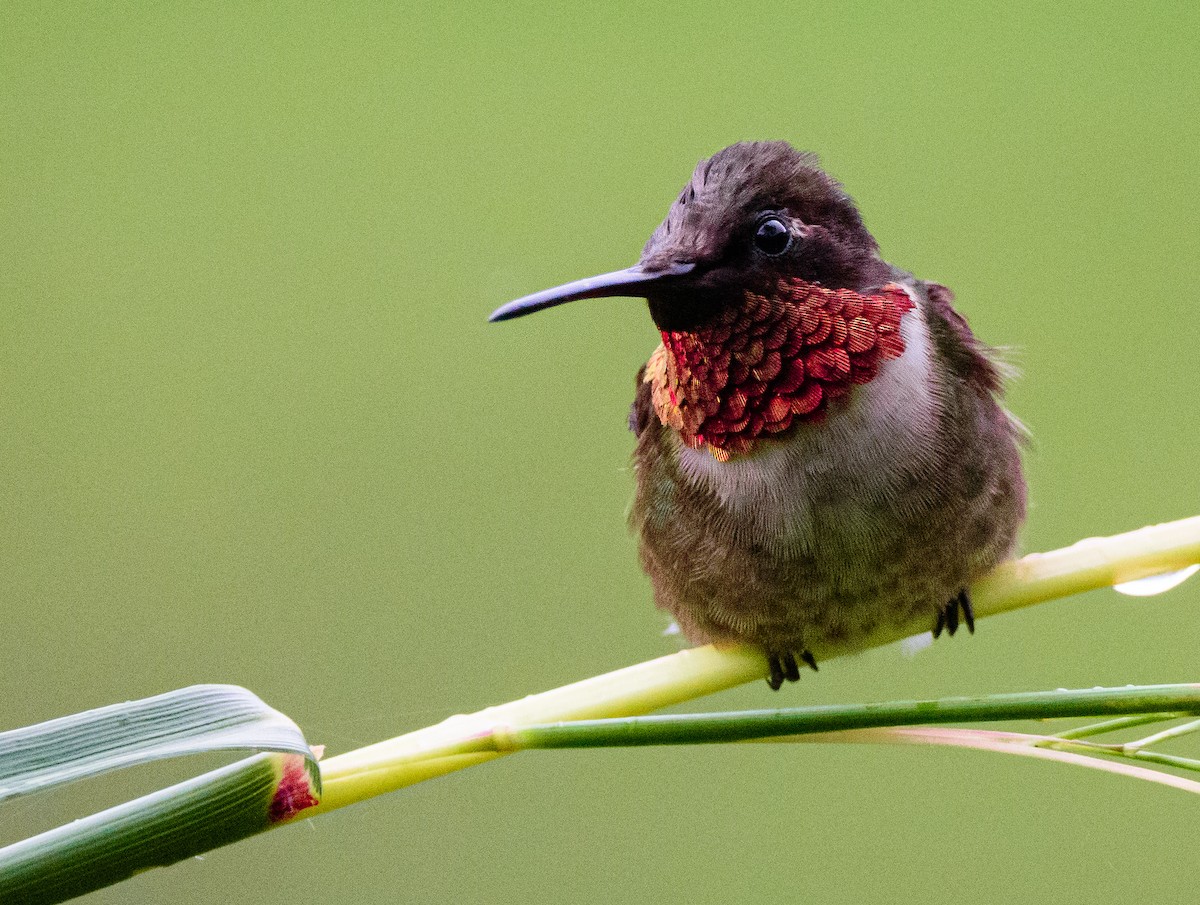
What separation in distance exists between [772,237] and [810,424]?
0.22 m

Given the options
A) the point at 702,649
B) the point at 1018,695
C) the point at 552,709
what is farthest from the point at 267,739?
the point at 702,649

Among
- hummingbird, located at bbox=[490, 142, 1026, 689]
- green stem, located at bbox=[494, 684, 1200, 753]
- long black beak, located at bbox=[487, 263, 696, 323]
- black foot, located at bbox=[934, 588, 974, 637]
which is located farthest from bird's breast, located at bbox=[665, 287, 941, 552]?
green stem, located at bbox=[494, 684, 1200, 753]

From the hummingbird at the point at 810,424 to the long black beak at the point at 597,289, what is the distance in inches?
1.7

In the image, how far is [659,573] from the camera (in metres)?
1.73

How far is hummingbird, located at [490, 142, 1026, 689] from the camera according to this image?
1.38m

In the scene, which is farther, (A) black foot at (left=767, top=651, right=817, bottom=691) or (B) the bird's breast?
(A) black foot at (left=767, top=651, right=817, bottom=691)

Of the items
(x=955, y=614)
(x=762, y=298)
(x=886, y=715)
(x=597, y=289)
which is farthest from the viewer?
(x=955, y=614)

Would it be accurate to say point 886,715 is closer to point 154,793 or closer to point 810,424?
point 154,793

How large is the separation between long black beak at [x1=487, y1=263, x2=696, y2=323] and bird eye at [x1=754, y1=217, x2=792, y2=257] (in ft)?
0.40

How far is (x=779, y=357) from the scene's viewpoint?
141 centimetres

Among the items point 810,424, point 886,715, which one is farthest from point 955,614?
point 886,715

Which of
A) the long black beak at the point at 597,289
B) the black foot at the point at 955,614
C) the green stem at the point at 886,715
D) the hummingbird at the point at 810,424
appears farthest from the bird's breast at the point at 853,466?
the green stem at the point at 886,715

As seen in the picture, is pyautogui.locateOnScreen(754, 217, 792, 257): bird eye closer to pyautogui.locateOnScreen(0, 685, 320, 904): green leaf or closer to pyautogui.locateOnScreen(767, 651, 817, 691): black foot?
pyautogui.locateOnScreen(767, 651, 817, 691): black foot

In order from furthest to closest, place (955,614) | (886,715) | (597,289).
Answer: (955,614), (597,289), (886,715)
